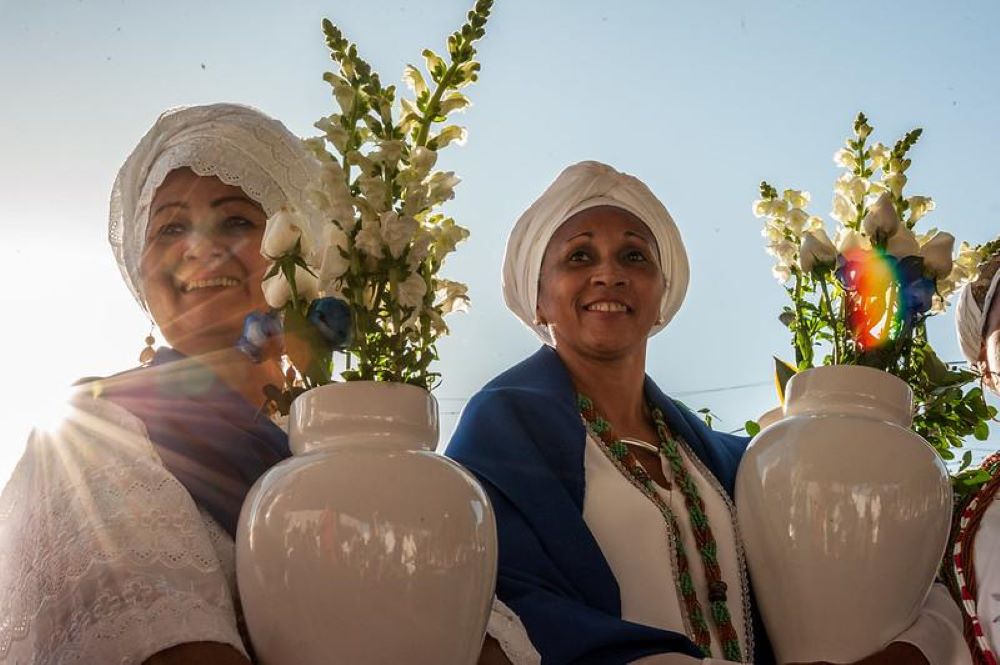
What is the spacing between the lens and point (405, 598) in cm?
183

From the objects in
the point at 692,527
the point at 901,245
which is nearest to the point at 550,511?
the point at 692,527

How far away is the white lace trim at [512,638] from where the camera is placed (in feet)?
7.18

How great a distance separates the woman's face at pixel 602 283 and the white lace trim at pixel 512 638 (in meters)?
0.95

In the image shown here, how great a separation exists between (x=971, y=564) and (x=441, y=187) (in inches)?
66.5

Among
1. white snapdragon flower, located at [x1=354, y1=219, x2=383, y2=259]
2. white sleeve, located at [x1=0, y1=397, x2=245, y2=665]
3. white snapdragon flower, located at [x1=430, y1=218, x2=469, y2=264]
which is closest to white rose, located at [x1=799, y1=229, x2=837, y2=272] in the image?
white snapdragon flower, located at [x1=430, y1=218, x2=469, y2=264]

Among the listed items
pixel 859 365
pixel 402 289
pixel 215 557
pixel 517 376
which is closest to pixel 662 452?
pixel 517 376

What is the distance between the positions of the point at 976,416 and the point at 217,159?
1.82m

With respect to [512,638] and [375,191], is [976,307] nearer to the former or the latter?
[512,638]

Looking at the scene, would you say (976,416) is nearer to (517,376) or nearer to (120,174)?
(517,376)

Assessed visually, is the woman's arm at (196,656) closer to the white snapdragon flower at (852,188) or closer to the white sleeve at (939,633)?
the white sleeve at (939,633)

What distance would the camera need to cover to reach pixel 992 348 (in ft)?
11.1

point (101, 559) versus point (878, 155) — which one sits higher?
point (878, 155)

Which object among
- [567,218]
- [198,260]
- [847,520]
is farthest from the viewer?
[567,218]

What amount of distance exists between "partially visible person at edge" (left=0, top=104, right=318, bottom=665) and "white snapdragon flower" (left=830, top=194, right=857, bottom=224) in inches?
46.8
